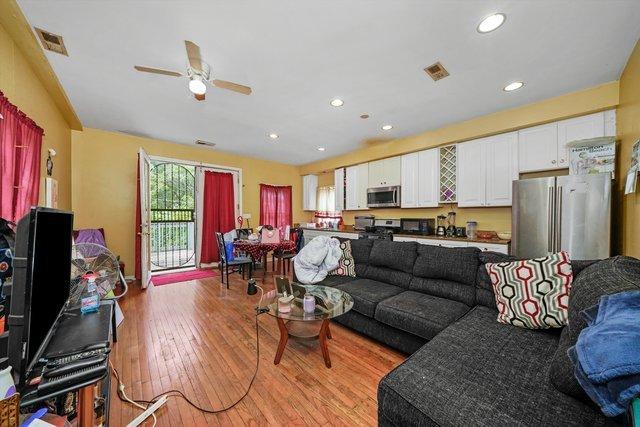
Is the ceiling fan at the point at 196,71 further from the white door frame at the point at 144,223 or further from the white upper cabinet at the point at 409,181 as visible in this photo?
the white upper cabinet at the point at 409,181

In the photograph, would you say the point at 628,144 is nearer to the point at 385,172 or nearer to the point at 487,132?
the point at 487,132

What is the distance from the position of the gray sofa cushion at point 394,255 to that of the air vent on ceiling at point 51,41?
3454 millimetres

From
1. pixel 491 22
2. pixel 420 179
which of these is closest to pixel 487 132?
pixel 420 179

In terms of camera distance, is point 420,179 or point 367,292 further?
point 420,179

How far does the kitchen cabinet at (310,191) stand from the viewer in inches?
261

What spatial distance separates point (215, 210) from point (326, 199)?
2.77 meters

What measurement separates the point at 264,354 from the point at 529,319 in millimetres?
2007

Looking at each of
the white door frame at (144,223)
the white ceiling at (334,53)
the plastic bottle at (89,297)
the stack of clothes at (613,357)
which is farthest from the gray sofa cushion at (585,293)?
the white door frame at (144,223)

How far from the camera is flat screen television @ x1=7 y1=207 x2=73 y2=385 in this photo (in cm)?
69

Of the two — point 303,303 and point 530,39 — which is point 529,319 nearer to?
point 303,303

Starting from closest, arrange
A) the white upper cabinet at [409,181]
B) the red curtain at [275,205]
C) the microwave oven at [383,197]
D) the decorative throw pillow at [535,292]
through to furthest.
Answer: the decorative throw pillow at [535,292] → the white upper cabinet at [409,181] → the microwave oven at [383,197] → the red curtain at [275,205]

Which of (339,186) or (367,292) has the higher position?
(339,186)

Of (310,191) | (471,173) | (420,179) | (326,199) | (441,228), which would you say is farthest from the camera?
(310,191)

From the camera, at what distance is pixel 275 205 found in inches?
248
